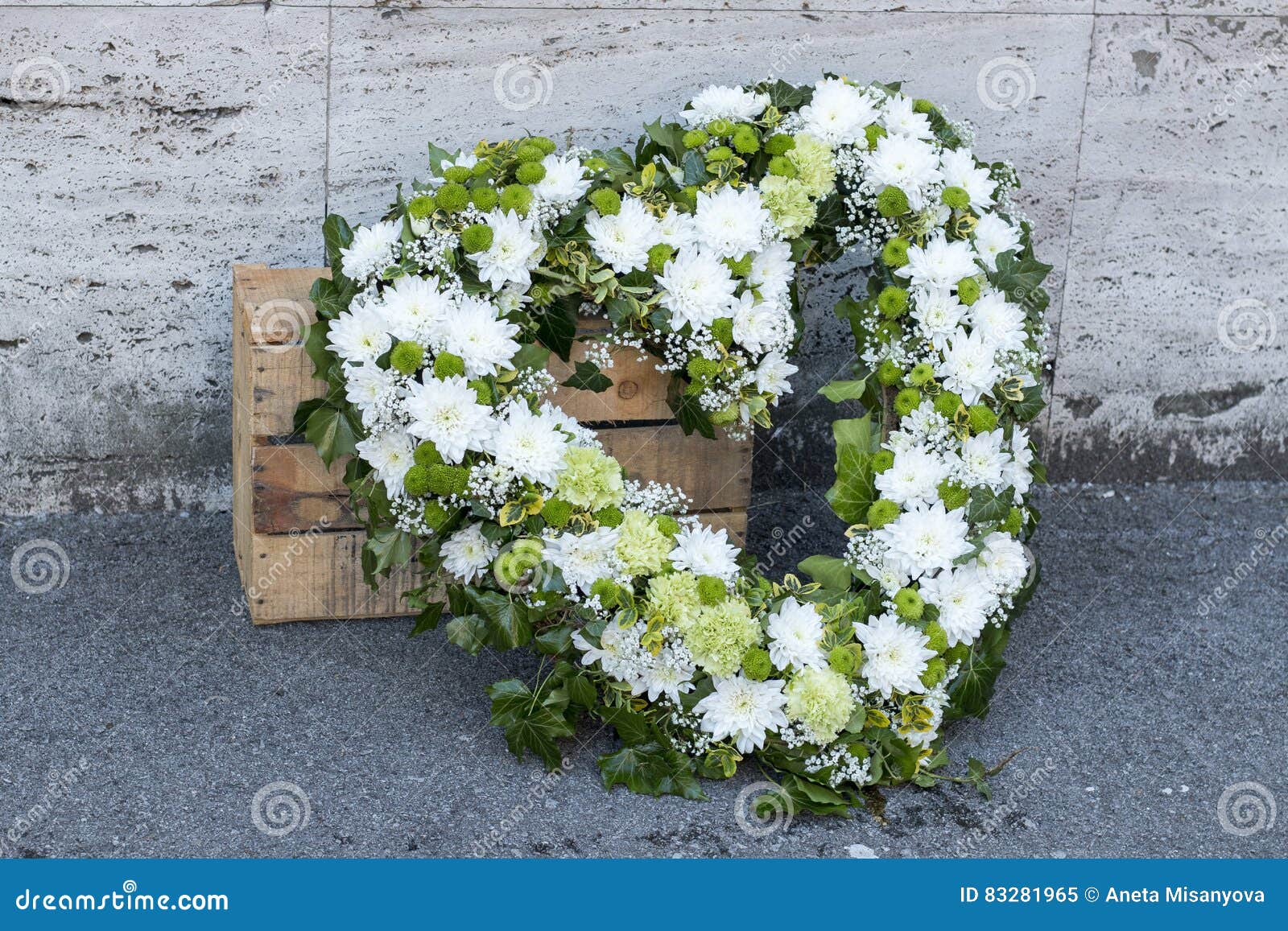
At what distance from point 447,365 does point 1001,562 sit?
1190 millimetres

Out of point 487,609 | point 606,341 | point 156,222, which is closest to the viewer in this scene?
point 487,609

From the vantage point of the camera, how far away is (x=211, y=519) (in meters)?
3.67

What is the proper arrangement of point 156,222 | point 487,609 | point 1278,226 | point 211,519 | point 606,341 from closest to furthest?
point 487,609, point 606,341, point 156,222, point 211,519, point 1278,226

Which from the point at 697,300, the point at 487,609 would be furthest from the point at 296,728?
the point at 697,300

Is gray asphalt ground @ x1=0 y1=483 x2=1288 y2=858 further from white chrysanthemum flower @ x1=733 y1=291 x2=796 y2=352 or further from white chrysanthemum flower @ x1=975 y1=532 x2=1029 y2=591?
white chrysanthemum flower @ x1=733 y1=291 x2=796 y2=352

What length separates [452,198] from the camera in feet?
9.14

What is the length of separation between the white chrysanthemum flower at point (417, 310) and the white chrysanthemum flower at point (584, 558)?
48cm

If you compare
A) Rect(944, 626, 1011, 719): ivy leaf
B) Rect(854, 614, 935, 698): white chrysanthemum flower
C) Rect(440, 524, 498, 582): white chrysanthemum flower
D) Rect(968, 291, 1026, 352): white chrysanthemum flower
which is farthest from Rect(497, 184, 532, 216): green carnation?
Rect(944, 626, 1011, 719): ivy leaf

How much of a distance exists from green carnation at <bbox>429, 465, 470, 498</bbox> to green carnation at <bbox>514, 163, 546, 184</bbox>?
0.64 m

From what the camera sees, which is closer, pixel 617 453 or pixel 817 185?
pixel 817 185

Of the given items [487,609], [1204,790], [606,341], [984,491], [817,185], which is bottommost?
[1204,790]

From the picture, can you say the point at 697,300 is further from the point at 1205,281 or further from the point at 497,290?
the point at 1205,281

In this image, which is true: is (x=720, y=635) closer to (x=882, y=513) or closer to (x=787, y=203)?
(x=882, y=513)

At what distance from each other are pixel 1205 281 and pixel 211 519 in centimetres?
290
